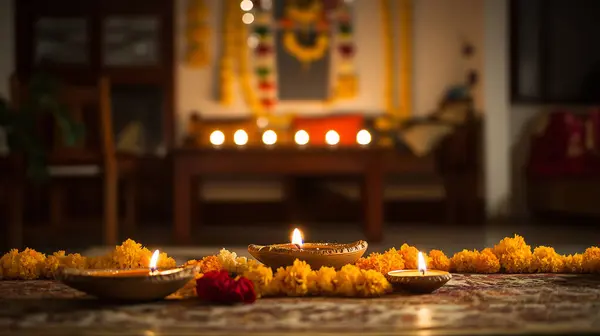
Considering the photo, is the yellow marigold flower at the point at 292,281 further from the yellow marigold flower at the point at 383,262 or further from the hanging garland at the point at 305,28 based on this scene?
the hanging garland at the point at 305,28

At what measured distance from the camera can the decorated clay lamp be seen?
1587 millimetres

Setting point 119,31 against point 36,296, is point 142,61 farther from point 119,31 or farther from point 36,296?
point 36,296

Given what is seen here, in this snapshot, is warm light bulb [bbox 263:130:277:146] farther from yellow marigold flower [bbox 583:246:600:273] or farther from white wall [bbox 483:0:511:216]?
yellow marigold flower [bbox 583:246:600:273]

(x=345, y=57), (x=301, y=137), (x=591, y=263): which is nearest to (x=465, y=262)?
(x=591, y=263)

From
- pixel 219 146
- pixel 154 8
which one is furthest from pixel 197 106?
pixel 219 146

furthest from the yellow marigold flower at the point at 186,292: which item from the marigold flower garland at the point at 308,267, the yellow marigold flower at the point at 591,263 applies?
the yellow marigold flower at the point at 591,263

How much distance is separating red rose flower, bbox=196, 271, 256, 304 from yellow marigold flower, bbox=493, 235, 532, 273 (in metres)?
0.71

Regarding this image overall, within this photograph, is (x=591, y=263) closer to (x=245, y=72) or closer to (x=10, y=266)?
(x=10, y=266)

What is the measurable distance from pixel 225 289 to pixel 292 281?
0.15 metres

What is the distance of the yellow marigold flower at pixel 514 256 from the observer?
1.93m

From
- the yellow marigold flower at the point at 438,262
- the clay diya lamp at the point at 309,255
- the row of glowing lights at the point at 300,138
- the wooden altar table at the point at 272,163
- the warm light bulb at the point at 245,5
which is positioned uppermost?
the warm light bulb at the point at 245,5

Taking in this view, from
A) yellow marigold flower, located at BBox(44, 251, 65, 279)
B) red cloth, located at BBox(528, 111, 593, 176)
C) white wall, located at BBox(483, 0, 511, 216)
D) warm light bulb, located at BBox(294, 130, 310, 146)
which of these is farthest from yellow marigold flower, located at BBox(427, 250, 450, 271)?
white wall, located at BBox(483, 0, 511, 216)

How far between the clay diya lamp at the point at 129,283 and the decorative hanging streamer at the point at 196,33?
6.11 meters

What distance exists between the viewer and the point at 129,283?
1.46 metres
